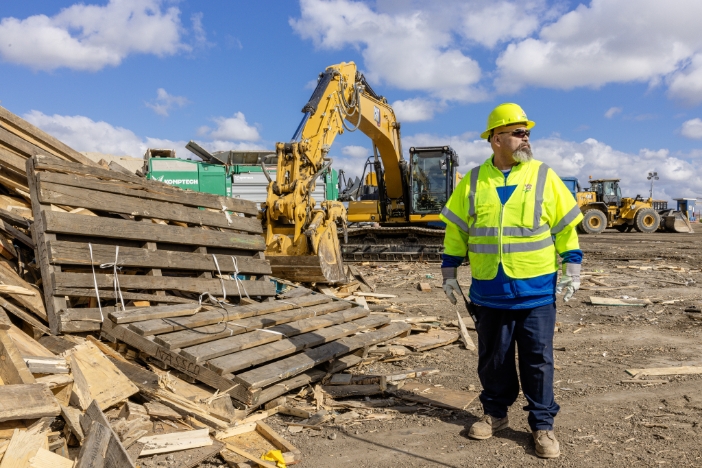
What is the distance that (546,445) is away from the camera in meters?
3.61

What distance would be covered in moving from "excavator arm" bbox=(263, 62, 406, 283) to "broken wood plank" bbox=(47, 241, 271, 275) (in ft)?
5.81

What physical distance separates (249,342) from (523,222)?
2400mm

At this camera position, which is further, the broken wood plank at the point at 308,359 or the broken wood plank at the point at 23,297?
the broken wood plank at the point at 23,297

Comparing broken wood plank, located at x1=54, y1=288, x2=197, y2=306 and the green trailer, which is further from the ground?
the green trailer

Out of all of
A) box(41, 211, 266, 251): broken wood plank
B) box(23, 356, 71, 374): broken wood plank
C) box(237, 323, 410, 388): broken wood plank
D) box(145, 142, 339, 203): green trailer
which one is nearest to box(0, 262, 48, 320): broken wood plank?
box(41, 211, 266, 251): broken wood plank

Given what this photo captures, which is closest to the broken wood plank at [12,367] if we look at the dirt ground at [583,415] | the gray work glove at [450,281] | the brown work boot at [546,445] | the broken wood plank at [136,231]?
the dirt ground at [583,415]

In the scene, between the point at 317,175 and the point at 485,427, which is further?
the point at 317,175

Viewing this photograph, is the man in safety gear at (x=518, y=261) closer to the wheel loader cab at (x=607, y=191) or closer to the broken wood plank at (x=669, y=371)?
the broken wood plank at (x=669, y=371)

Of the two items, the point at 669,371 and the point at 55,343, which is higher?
the point at 55,343

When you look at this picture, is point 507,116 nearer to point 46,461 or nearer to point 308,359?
point 308,359

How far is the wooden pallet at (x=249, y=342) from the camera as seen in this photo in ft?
14.1

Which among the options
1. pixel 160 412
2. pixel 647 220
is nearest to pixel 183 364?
pixel 160 412

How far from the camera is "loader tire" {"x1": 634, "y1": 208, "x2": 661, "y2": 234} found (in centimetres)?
2883

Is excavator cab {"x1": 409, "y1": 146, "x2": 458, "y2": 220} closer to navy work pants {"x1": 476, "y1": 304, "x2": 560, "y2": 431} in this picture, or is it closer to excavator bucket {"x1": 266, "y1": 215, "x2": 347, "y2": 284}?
excavator bucket {"x1": 266, "y1": 215, "x2": 347, "y2": 284}
